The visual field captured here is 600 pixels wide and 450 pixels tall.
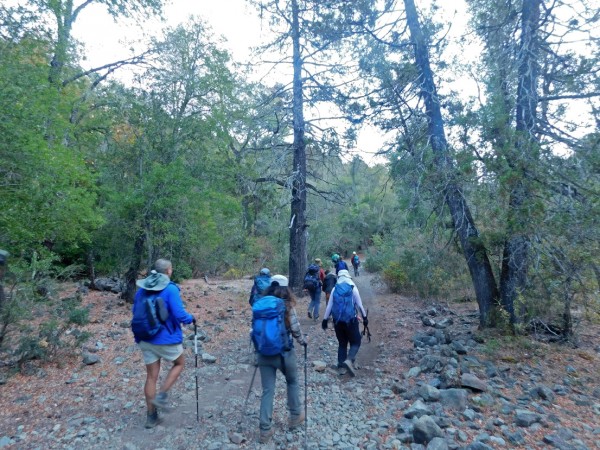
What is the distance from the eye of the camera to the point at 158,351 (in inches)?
178

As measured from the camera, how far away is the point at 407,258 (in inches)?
569

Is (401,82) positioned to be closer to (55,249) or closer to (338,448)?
(338,448)

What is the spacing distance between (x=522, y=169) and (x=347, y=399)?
15.3 ft

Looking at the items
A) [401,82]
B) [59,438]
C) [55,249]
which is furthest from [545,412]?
[55,249]

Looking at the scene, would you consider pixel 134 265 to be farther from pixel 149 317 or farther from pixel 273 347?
pixel 273 347

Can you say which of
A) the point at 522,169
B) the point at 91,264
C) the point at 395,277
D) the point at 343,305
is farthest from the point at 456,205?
the point at 91,264

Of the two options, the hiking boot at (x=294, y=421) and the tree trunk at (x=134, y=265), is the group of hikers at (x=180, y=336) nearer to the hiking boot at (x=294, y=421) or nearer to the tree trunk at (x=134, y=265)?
the hiking boot at (x=294, y=421)

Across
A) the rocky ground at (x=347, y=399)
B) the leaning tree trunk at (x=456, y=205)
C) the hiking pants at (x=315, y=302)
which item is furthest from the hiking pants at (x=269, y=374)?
the hiking pants at (x=315, y=302)

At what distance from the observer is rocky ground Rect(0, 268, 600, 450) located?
4.40 metres

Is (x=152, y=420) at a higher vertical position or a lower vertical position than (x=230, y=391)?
higher

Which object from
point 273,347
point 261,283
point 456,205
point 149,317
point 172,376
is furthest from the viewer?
point 456,205

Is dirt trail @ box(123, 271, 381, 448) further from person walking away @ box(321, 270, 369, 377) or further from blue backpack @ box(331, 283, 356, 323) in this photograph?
blue backpack @ box(331, 283, 356, 323)

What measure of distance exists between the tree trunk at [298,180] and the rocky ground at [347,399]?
17.1 feet

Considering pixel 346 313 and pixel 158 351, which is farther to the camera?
pixel 346 313
